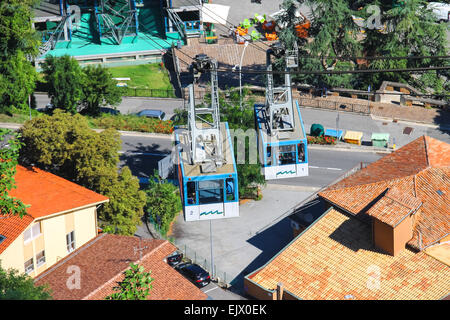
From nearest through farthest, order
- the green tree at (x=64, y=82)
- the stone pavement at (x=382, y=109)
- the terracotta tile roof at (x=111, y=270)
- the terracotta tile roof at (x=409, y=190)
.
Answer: the terracotta tile roof at (x=111, y=270) < the terracotta tile roof at (x=409, y=190) < the green tree at (x=64, y=82) < the stone pavement at (x=382, y=109)

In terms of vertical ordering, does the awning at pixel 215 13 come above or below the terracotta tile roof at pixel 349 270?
above

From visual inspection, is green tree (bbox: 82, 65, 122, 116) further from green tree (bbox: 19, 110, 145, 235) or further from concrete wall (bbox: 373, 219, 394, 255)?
concrete wall (bbox: 373, 219, 394, 255)

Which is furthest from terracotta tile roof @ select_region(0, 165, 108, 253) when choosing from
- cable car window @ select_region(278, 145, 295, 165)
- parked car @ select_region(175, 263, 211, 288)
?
cable car window @ select_region(278, 145, 295, 165)

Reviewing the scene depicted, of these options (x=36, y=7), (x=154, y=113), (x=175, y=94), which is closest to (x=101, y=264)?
(x=154, y=113)

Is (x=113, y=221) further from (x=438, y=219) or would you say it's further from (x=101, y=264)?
(x=438, y=219)

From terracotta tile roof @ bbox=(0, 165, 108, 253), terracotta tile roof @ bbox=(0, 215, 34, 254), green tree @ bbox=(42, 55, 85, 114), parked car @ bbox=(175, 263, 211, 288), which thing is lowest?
parked car @ bbox=(175, 263, 211, 288)

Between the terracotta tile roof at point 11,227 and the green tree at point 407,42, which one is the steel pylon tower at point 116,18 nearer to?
the green tree at point 407,42

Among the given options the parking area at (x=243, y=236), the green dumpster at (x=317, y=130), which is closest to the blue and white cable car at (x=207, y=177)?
the parking area at (x=243, y=236)
